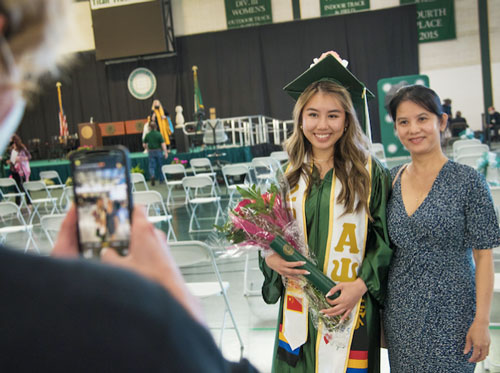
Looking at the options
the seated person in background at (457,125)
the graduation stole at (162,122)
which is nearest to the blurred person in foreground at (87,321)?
the graduation stole at (162,122)

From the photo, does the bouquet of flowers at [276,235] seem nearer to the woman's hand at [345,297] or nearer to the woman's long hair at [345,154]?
the woman's hand at [345,297]

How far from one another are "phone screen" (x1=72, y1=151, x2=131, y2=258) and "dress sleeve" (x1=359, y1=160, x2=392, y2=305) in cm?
125

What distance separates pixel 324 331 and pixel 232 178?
8.29 m

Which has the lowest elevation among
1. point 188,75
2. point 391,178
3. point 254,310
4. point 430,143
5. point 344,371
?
point 254,310

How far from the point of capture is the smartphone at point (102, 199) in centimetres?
47

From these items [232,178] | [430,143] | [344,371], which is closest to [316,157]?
[430,143]

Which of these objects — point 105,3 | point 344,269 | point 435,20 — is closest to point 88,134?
point 105,3

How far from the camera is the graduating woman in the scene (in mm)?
1621

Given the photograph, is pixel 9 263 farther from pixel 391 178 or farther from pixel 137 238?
pixel 391 178

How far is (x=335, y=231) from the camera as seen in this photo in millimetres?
1653

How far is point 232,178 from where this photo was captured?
988 cm

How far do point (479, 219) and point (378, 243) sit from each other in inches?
13.2

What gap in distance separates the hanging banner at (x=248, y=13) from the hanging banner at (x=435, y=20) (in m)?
4.24

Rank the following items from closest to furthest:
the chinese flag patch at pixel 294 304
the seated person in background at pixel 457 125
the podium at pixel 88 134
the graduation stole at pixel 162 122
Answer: the chinese flag patch at pixel 294 304 → the graduation stole at pixel 162 122 → the seated person in background at pixel 457 125 → the podium at pixel 88 134
